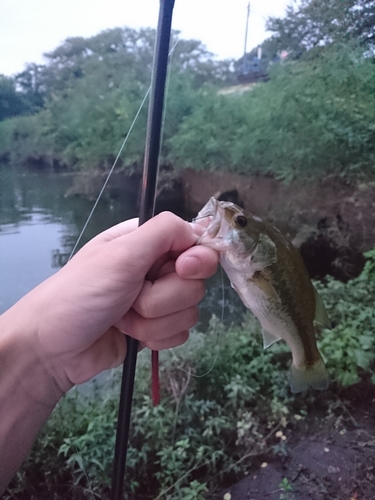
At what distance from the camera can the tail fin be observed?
882 mm

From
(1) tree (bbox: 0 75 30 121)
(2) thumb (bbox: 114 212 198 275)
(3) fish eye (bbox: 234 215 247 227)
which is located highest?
(1) tree (bbox: 0 75 30 121)

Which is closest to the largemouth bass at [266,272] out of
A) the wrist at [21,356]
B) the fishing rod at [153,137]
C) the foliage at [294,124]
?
the fishing rod at [153,137]

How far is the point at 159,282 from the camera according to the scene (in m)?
0.77

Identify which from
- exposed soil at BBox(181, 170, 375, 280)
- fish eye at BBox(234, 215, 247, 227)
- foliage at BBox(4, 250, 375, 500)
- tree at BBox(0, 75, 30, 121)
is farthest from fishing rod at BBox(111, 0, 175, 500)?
exposed soil at BBox(181, 170, 375, 280)

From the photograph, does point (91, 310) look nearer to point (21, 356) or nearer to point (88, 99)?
point (21, 356)

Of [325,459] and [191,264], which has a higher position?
[191,264]

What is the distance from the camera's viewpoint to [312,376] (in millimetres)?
888

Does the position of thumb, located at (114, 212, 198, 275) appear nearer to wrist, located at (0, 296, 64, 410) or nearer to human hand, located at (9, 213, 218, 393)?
human hand, located at (9, 213, 218, 393)

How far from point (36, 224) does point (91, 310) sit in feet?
2.77

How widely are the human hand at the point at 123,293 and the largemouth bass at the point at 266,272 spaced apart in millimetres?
44

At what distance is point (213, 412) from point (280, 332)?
107 centimetres

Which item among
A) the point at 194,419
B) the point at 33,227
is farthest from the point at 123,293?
the point at 194,419

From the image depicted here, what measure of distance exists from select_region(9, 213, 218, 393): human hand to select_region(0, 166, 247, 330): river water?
24.8 inches

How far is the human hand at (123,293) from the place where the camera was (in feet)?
2.27
